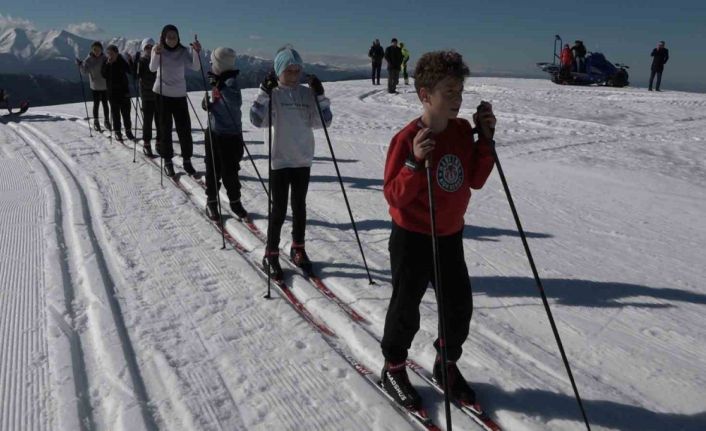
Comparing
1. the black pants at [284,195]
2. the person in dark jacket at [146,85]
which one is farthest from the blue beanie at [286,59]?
the person in dark jacket at [146,85]

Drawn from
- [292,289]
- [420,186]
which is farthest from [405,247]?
[292,289]

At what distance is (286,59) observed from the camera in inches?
149

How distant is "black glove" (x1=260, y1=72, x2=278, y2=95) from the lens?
12.4 feet

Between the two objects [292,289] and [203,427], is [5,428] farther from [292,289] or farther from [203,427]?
[292,289]

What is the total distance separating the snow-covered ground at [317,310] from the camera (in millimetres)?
2699

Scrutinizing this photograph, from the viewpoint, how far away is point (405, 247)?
2.50 meters

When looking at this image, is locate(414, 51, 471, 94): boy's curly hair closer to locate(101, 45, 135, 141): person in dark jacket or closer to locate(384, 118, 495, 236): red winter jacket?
locate(384, 118, 495, 236): red winter jacket

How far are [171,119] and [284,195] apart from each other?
382 centimetres

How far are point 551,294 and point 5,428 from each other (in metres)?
3.65

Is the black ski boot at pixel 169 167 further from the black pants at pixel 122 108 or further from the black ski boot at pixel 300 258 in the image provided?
the black ski boot at pixel 300 258

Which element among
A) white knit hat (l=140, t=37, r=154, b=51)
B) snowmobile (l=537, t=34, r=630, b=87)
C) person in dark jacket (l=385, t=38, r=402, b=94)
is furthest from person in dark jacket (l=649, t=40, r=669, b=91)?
white knit hat (l=140, t=37, r=154, b=51)

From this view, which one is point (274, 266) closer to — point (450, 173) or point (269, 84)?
point (269, 84)

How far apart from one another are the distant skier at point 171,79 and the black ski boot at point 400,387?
5.06m

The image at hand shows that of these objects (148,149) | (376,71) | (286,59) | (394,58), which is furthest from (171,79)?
(376,71)
